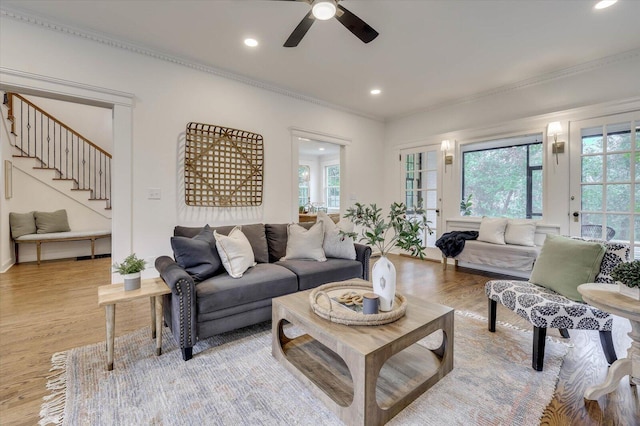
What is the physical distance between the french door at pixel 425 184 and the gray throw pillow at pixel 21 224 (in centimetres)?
680

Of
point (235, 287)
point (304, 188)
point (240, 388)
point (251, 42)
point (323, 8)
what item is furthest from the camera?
point (304, 188)

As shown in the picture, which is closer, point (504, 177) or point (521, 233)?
point (521, 233)

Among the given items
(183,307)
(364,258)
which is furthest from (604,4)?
(183,307)

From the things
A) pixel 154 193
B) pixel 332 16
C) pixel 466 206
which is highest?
pixel 332 16

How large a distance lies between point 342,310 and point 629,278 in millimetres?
1557

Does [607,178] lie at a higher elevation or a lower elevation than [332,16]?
lower

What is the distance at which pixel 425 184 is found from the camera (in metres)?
5.55

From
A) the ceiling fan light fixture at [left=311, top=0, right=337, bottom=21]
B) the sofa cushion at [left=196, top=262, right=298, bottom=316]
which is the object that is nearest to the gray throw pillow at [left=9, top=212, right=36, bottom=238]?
the sofa cushion at [left=196, top=262, right=298, bottom=316]

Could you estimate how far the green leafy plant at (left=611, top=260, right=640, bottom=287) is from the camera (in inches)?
59.2

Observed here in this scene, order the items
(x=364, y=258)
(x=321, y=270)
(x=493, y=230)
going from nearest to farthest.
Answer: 1. (x=321, y=270)
2. (x=364, y=258)
3. (x=493, y=230)

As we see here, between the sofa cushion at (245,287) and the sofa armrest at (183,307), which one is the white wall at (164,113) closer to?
the sofa cushion at (245,287)

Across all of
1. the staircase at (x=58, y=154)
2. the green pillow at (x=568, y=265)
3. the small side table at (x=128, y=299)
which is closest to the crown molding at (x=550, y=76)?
the green pillow at (x=568, y=265)

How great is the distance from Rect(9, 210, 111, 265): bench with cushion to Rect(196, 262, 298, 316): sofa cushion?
14.6 ft

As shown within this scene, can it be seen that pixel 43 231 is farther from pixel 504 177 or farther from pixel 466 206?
pixel 504 177
